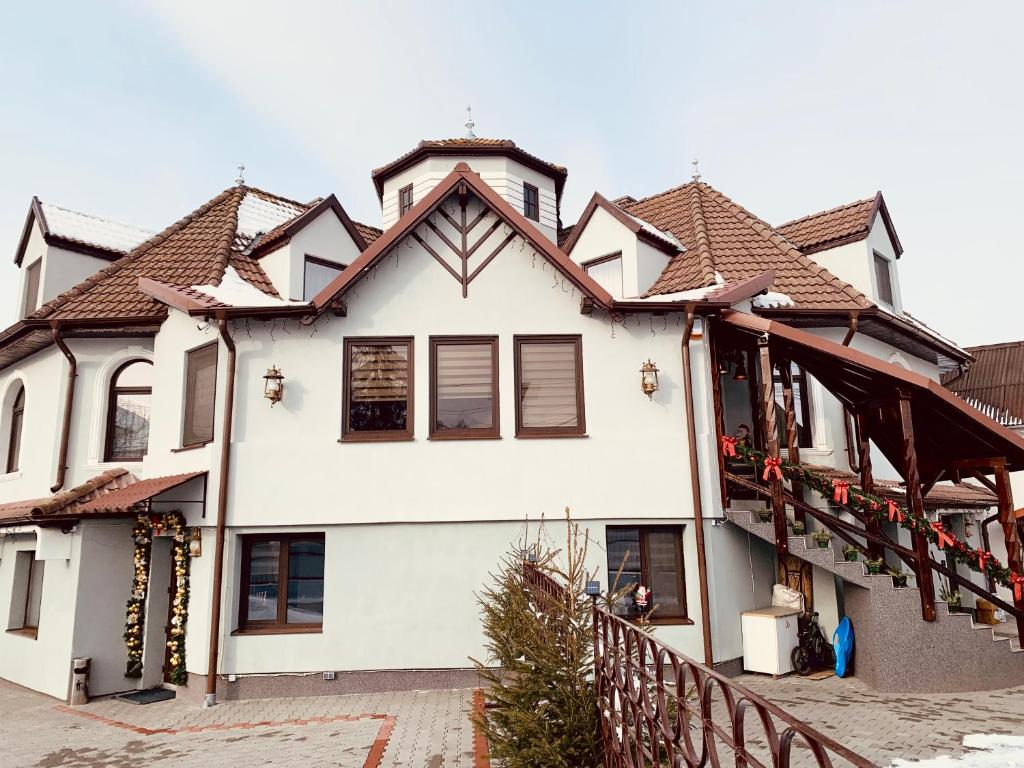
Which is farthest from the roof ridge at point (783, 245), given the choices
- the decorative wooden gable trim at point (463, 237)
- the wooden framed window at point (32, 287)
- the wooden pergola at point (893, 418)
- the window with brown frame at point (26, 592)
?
the window with brown frame at point (26, 592)

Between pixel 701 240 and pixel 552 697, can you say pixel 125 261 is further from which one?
pixel 552 697

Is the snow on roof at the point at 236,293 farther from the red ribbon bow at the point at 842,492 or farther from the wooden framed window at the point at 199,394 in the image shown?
the red ribbon bow at the point at 842,492

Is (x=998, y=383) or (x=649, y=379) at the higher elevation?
(x=998, y=383)

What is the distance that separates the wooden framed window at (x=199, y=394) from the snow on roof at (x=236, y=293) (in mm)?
811

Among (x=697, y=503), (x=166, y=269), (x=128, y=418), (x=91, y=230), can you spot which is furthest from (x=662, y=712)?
(x=91, y=230)

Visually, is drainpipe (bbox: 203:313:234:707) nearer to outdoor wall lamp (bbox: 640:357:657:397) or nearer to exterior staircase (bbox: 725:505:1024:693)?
outdoor wall lamp (bbox: 640:357:657:397)

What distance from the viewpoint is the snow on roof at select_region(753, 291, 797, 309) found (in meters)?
12.9

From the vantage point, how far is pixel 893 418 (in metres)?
11.7

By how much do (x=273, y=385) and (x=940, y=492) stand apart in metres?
15.1

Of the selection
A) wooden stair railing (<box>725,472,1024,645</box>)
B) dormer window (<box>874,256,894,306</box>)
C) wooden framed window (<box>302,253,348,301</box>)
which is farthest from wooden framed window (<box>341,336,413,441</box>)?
dormer window (<box>874,256,894,306</box>)

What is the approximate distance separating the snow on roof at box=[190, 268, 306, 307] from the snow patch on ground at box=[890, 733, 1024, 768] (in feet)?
31.4

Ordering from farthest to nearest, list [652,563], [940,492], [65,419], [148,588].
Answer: [940,492] → [65,419] → [148,588] → [652,563]

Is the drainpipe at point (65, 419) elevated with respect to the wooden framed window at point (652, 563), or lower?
elevated

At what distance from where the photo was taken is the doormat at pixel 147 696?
34.4 ft
